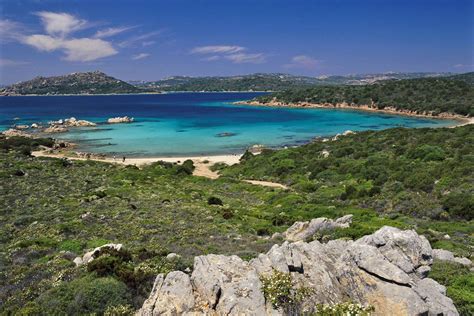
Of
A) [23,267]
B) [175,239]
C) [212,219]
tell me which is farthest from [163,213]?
[23,267]

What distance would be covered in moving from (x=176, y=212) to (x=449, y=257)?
15941 millimetres

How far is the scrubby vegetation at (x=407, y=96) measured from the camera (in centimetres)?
12400

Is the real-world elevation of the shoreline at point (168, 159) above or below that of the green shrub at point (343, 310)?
below

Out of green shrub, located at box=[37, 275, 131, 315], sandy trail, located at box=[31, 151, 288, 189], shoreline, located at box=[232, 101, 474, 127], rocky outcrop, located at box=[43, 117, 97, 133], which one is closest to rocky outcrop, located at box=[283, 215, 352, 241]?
green shrub, located at box=[37, 275, 131, 315]

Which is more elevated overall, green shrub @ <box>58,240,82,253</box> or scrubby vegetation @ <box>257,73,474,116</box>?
scrubby vegetation @ <box>257,73,474,116</box>

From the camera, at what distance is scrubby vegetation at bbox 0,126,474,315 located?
11.6 meters

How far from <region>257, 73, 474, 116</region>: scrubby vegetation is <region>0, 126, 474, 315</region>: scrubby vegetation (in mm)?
82604

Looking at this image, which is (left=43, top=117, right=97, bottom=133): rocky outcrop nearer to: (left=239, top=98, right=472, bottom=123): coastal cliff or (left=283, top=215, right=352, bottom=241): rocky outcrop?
(left=283, top=215, right=352, bottom=241): rocky outcrop

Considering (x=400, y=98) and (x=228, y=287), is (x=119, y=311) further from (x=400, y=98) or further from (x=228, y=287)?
(x=400, y=98)

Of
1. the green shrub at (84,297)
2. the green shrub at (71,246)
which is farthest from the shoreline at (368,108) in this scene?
the green shrub at (84,297)

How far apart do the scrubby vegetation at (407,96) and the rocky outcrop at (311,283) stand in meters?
118

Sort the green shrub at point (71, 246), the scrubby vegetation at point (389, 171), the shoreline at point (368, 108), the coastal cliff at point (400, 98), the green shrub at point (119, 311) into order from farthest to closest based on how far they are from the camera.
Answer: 1. the coastal cliff at point (400, 98)
2. the shoreline at point (368, 108)
3. the scrubby vegetation at point (389, 171)
4. the green shrub at point (71, 246)
5. the green shrub at point (119, 311)

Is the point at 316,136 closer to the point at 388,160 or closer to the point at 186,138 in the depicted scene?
the point at 186,138

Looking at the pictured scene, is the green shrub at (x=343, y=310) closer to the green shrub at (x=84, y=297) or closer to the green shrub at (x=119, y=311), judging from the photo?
the green shrub at (x=119, y=311)
